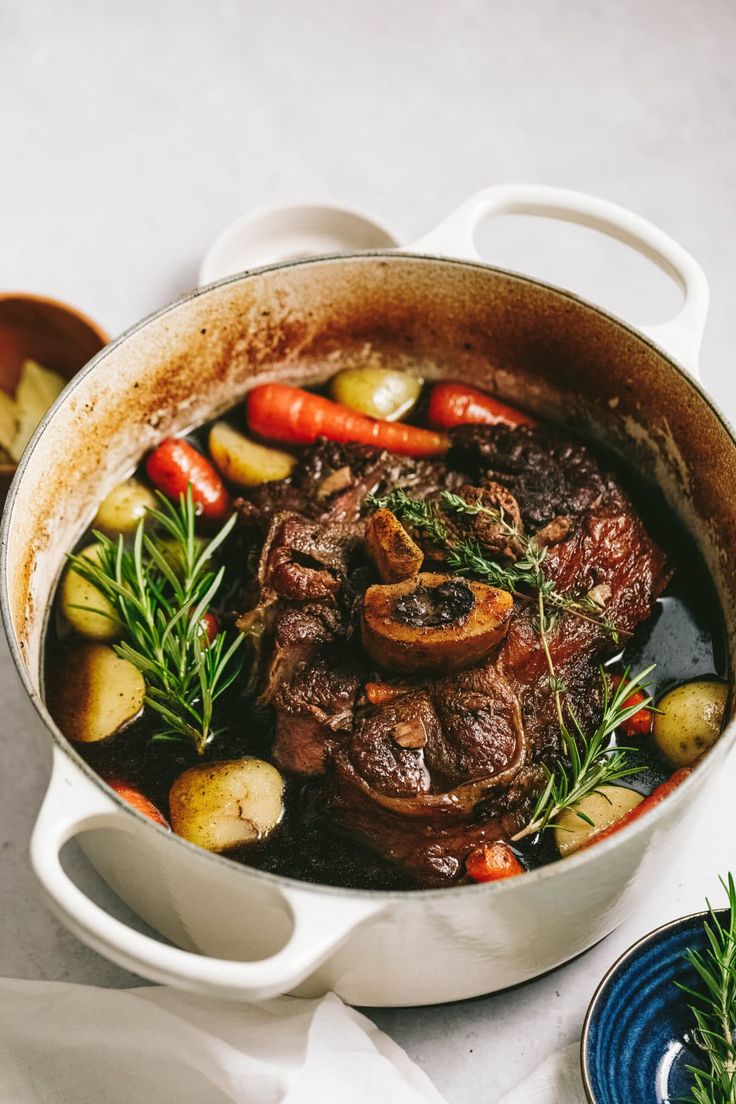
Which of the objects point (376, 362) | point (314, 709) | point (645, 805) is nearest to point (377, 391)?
point (376, 362)

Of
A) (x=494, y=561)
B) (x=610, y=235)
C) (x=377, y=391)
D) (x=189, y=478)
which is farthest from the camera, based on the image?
(x=377, y=391)

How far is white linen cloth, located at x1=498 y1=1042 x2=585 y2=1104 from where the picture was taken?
6.59 ft

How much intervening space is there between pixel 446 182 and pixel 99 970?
91.8 inches

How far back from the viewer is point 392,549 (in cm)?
198

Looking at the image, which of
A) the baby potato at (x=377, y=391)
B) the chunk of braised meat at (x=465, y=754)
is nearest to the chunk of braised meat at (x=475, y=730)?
the chunk of braised meat at (x=465, y=754)

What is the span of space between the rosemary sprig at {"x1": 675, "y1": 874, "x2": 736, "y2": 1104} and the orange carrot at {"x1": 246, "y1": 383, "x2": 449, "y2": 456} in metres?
1.09

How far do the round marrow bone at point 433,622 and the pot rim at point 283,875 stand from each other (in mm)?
370

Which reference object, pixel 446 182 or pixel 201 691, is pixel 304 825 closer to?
pixel 201 691

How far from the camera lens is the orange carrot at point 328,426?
2.48m

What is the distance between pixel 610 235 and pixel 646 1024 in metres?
1.50

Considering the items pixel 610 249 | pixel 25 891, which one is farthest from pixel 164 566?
pixel 610 249

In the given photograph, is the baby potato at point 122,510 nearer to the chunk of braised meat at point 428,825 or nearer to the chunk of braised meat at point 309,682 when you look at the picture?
the chunk of braised meat at point 309,682

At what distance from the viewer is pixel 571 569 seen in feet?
6.93

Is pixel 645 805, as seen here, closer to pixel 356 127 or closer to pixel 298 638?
pixel 298 638
